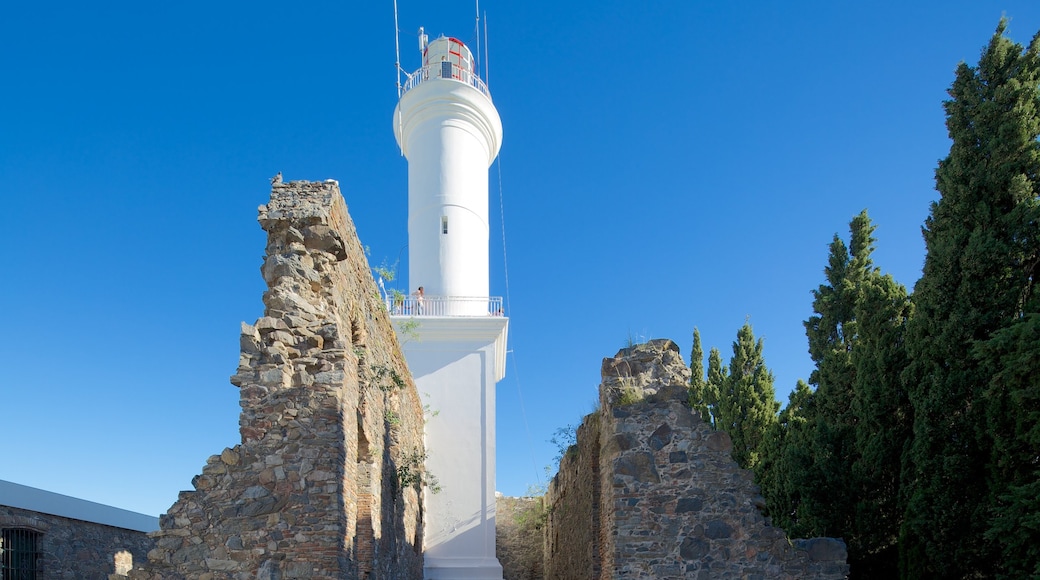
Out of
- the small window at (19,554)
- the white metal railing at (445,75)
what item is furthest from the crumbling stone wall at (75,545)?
→ the white metal railing at (445,75)

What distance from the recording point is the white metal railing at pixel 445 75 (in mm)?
18250

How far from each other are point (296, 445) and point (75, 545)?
869 cm

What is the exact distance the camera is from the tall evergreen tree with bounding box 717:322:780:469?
16328 mm

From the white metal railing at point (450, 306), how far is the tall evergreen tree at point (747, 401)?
5577 millimetres

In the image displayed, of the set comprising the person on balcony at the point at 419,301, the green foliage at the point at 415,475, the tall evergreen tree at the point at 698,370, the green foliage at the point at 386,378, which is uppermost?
the person on balcony at the point at 419,301

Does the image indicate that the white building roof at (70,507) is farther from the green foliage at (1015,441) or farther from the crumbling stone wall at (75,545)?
the green foliage at (1015,441)

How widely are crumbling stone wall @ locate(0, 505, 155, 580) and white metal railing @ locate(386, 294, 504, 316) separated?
6447mm

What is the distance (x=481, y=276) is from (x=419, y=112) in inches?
160

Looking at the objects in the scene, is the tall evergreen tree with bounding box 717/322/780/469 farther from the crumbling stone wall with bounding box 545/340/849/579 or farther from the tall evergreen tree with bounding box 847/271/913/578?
the crumbling stone wall with bounding box 545/340/849/579

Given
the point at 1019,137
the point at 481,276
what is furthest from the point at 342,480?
the point at 481,276

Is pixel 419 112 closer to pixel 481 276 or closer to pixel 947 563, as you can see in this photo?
pixel 481 276

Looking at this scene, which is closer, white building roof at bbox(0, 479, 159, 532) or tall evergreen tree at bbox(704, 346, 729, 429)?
white building roof at bbox(0, 479, 159, 532)

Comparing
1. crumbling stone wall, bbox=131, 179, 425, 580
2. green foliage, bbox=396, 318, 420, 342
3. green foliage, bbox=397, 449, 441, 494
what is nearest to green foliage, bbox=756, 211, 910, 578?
green foliage, bbox=397, 449, 441, 494

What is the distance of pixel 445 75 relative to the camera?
59.8 feet
